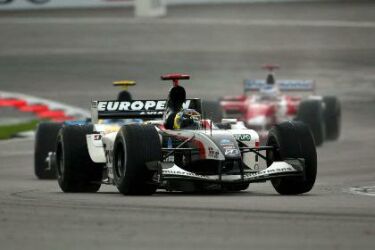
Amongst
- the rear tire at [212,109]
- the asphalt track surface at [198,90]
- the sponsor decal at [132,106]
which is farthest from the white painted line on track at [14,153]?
the sponsor decal at [132,106]

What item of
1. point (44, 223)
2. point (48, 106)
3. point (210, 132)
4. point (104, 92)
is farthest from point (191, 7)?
point (44, 223)

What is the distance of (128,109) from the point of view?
16.0m

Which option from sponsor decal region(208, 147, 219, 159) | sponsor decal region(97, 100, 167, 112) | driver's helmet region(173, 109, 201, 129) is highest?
driver's helmet region(173, 109, 201, 129)

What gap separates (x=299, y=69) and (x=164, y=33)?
6.22 m

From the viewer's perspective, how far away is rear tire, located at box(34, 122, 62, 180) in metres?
18.9

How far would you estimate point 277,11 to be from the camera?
157ft

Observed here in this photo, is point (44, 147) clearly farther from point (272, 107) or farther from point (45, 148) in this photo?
point (272, 107)

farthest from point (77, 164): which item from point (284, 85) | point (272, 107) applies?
point (284, 85)

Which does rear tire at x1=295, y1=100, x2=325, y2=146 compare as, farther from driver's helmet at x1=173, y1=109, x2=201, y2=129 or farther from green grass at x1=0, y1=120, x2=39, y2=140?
driver's helmet at x1=173, y1=109, x2=201, y2=129

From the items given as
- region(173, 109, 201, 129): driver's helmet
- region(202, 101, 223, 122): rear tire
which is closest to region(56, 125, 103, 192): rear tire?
region(173, 109, 201, 129): driver's helmet

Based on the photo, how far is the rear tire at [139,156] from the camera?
13.1 meters

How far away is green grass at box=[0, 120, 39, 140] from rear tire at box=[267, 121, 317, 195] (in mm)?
12485

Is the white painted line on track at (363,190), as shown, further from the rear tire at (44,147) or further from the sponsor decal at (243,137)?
the rear tire at (44,147)

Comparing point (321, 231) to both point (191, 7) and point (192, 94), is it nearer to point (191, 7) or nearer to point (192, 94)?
point (192, 94)
